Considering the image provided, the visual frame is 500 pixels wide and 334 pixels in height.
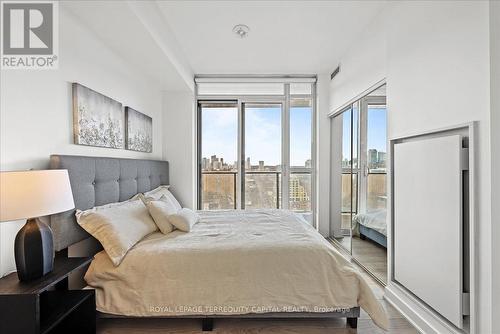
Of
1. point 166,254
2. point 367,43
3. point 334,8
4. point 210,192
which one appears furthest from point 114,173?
point 367,43

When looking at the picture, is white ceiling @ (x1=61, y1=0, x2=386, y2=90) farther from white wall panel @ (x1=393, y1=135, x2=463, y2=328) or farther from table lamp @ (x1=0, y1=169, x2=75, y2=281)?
white wall panel @ (x1=393, y1=135, x2=463, y2=328)

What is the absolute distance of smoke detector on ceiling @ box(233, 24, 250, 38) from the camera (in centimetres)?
278

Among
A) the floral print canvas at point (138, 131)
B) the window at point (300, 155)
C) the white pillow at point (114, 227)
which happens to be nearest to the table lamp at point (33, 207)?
the white pillow at point (114, 227)

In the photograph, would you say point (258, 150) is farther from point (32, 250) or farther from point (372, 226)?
point (32, 250)

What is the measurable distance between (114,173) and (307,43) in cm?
258

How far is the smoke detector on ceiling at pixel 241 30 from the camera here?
2.78 meters

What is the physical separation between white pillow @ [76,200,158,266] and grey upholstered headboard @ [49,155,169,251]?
0.08 meters

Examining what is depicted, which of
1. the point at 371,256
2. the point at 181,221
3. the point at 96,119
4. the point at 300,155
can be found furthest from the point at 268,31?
the point at 371,256

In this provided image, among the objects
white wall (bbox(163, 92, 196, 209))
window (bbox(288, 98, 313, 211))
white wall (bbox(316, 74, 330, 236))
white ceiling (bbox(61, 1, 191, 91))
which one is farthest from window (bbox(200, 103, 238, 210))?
white wall (bbox(316, 74, 330, 236))

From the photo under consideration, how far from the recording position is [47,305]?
155 cm

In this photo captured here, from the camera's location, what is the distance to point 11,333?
1.23 m

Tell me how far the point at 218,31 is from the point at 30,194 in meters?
2.39

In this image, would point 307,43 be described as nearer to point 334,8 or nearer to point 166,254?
point 334,8

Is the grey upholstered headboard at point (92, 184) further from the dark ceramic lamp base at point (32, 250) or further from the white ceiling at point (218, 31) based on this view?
the white ceiling at point (218, 31)
